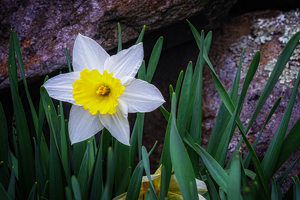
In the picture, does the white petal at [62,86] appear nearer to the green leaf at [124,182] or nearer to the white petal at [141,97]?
the white petal at [141,97]

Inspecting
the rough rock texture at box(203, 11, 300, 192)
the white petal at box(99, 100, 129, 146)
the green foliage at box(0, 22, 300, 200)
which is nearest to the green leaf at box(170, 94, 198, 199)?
the green foliage at box(0, 22, 300, 200)

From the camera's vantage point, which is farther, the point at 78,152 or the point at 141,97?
the point at 78,152

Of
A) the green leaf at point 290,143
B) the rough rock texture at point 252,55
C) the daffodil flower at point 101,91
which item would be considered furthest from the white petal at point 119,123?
the rough rock texture at point 252,55

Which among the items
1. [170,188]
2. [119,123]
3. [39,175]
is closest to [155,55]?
[119,123]

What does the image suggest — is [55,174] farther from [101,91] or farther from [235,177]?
[235,177]

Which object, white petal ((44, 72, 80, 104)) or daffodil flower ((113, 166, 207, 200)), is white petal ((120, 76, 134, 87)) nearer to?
white petal ((44, 72, 80, 104))

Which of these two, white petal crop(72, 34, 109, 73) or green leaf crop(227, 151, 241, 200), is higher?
white petal crop(72, 34, 109, 73)
